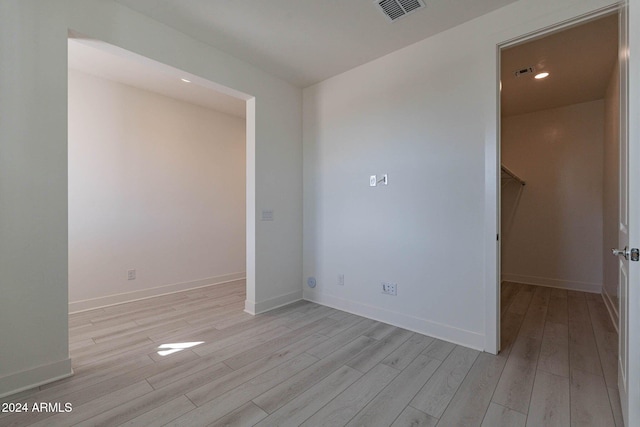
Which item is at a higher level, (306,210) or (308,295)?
(306,210)

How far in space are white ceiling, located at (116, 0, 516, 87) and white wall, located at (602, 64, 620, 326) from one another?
184cm

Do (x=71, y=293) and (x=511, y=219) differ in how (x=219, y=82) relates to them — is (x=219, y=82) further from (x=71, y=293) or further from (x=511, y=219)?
(x=511, y=219)

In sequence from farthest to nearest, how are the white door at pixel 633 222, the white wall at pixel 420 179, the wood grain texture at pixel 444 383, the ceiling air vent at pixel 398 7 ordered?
the white wall at pixel 420 179
the ceiling air vent at pixel 398 7
the wood grain texture at pixel 444 383
the white door at pixel 633 222

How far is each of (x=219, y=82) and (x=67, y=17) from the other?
109 centimetres

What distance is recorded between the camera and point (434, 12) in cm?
212

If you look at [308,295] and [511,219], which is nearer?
[308,295]

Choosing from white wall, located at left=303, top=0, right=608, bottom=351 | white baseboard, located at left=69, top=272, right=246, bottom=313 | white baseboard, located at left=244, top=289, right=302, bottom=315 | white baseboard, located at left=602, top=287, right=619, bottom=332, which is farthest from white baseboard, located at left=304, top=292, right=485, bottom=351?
white baseboard, located at left=69, top=272, right=246, bottom=313

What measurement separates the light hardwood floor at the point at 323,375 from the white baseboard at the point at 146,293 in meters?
0.16

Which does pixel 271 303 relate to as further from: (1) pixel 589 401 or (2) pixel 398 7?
(2) pixel 398 7

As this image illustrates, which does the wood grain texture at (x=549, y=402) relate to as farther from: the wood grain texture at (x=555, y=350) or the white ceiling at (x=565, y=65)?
the white ceiling at (x=565, y=65)

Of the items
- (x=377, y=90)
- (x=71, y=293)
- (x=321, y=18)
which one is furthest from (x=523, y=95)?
(x=71, y=293)

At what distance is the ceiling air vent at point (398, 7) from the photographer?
2008 millimetres

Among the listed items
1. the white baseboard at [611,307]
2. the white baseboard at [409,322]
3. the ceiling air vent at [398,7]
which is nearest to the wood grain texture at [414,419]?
the white baseboard at [409,322]

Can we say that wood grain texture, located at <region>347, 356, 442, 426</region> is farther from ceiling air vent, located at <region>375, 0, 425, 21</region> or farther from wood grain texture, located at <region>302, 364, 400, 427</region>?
ceiling air vent, located at <region>375, 0, 425, 21</region>
